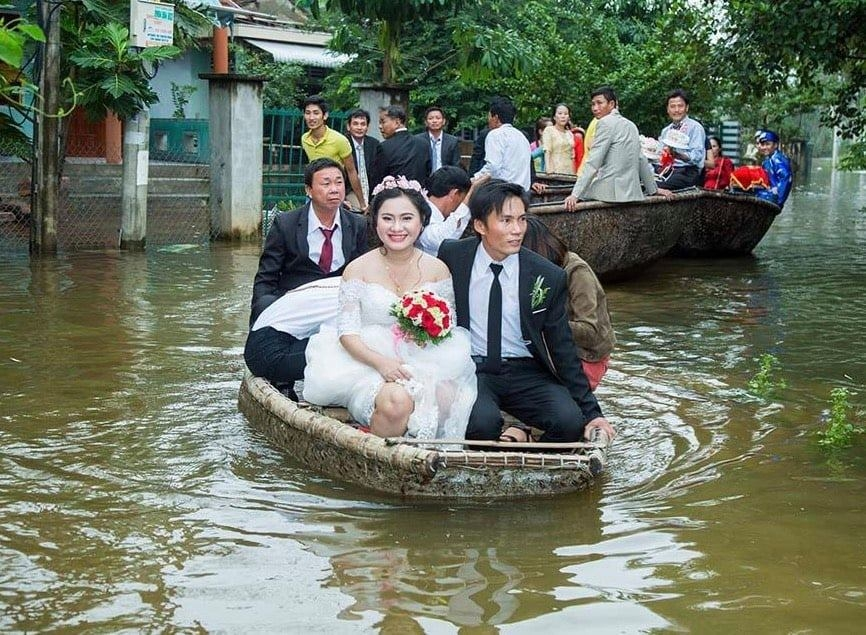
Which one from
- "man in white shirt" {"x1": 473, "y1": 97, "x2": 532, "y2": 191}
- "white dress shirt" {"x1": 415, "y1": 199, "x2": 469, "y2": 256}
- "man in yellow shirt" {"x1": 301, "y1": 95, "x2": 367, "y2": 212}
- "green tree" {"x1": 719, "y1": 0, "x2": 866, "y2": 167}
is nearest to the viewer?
"white dress shirt" {"x1": 415, "y1": 199, "x2": 469, "y2": 256}

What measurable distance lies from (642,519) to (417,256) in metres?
1.74

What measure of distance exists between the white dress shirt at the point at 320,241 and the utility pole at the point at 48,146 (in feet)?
22.1

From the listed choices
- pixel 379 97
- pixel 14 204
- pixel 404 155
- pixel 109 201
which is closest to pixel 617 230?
pixel 404 155

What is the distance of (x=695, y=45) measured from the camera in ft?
57.3

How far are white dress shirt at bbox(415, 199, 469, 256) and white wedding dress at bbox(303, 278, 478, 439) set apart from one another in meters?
2.22

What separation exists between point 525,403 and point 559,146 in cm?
1242

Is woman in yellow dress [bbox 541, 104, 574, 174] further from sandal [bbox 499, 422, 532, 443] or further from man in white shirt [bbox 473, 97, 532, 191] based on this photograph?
sandal [bbox 499, 422, 532, 443]

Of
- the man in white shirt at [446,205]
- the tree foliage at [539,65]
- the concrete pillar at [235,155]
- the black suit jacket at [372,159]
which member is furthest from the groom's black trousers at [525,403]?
the tree foliage at [539,65]

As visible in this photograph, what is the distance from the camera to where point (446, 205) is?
8.61 meters

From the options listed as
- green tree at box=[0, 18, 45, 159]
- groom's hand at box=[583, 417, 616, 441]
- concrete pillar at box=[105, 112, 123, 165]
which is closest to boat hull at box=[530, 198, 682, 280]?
green tree at box=[0, 18, 45, 159]

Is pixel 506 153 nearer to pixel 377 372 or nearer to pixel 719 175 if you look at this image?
pixel 719 175

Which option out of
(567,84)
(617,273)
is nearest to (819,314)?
(617,273)

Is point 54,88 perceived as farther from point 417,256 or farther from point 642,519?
point 642,519

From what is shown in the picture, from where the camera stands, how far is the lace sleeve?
20.7 feet
